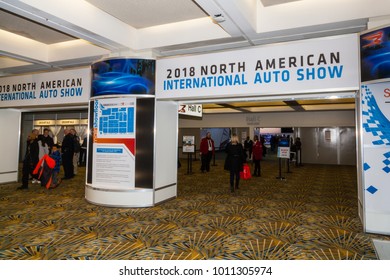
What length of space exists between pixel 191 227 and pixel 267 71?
2805 millimetres

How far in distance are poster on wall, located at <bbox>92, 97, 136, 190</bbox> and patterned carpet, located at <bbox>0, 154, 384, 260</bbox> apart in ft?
1.87

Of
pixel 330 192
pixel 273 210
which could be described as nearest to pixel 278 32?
pixel 273 210

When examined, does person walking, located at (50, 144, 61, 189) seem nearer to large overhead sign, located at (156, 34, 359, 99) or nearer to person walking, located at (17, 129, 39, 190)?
person walking, located at (17, 129, 39, 190)

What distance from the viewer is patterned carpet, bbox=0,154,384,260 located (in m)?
3.11

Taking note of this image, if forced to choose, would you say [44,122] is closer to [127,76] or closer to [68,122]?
[68,122]

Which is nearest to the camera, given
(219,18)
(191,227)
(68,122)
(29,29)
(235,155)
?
(191,227)

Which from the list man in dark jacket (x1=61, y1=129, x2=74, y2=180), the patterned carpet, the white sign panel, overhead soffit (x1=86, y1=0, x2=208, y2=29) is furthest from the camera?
man in dark jacket (x1=61, y1=129, x2=74, y2=180)

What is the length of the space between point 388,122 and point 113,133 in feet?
14.9

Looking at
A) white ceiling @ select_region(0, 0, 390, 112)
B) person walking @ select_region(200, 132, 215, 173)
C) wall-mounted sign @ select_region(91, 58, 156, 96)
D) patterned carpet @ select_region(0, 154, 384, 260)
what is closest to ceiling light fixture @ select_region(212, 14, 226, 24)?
white ceiling @ select_region(0, 0, 390, 112)

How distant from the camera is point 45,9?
396 centimetres

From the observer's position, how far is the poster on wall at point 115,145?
5.24 metres

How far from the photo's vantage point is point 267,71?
15.1 feet

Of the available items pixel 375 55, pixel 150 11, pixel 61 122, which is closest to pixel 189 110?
pixel 150 11

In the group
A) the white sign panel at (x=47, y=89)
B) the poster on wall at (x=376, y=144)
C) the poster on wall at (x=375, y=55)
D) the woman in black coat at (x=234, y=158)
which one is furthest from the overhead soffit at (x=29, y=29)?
the poster on wall at (x=376, y=144)
